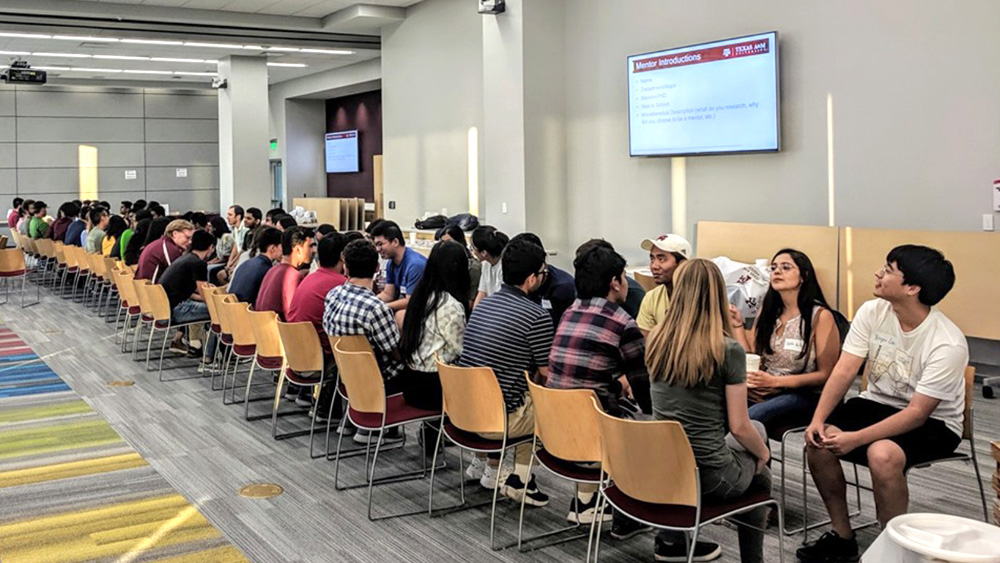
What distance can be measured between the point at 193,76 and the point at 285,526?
17.2 m

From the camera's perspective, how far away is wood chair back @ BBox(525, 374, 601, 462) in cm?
344

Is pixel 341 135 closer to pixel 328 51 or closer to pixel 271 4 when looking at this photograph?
pixel 328 51

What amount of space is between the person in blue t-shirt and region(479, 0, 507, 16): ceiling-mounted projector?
431cm

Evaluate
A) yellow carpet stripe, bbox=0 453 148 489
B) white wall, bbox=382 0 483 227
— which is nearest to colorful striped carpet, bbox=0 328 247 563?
yellow carpet stripe, bbox=0 453 148 489

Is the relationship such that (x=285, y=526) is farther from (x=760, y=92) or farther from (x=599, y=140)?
(x=599, y=140)

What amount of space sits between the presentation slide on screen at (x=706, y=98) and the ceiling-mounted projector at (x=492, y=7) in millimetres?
1811

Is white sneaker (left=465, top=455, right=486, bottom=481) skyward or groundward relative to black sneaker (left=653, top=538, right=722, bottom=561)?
skyward

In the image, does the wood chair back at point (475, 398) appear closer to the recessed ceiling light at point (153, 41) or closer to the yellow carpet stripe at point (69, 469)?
the yellow carpet stripe at point (69, 469)

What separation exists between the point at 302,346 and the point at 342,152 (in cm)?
1434

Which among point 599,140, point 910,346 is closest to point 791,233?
point 599,140

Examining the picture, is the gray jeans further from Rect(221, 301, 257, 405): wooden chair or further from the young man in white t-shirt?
Rect(221, 301, 257, 405): wooden chair

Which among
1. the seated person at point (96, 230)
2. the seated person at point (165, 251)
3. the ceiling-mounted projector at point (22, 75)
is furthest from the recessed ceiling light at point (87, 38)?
the seated person at point (165, 251)

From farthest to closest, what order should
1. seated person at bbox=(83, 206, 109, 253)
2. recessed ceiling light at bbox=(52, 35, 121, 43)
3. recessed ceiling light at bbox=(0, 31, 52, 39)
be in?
1. recessed ceiling light at bbox=(52, 35, 121, 43)
2. recessed ceiling light at bbox=(0, 31, 52, 39)
3. seated person at bbox=(83, 206, 109, 253)

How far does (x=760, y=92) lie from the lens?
7.63 meters
